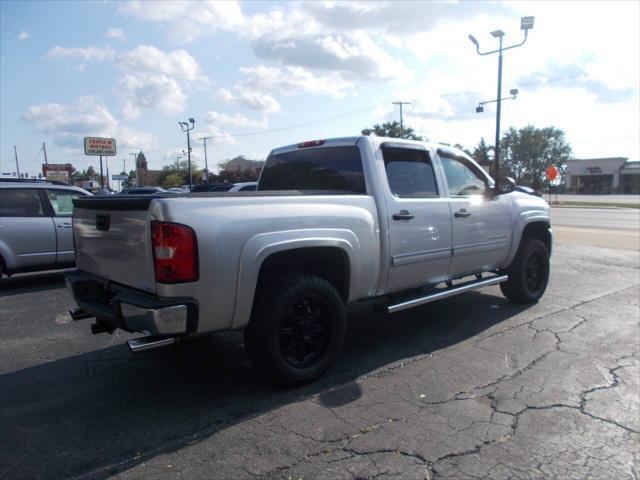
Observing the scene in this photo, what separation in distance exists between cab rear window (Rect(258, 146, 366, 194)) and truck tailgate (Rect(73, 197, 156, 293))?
1.94 meters

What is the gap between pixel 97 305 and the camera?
152 inches

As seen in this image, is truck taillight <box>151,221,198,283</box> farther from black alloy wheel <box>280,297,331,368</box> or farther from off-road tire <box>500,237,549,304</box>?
off-road tire <box>500,237,549,304</box>

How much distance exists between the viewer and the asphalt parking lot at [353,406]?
288 cm

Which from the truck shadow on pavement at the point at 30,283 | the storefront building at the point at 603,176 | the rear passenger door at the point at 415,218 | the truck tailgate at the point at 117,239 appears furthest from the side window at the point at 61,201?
the storefront building at the point at 603,176

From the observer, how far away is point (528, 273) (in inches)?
256

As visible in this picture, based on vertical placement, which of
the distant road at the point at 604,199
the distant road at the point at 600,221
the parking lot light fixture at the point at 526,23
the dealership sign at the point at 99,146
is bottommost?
the distant road at the point at 604,199

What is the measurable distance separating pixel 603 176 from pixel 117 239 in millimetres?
A: 98280

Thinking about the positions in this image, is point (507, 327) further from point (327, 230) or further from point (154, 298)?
point (154, 298)

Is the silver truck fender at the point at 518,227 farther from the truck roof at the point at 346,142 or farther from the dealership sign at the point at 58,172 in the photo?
the dealership sign at the point at 58,172

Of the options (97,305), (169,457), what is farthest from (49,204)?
(169,457)

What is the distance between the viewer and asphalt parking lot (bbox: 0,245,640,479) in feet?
9.45

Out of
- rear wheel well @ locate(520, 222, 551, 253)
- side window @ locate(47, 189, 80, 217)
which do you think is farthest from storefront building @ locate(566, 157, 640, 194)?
side window @ locate(47, 189, 80, 217)

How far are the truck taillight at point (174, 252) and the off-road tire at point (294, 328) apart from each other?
0.67 m

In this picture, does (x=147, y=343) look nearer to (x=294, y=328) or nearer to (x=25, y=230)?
(x=294, y=328)
